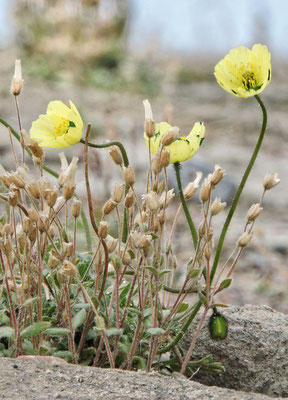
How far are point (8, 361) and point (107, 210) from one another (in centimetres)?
41

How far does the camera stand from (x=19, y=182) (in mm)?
1451

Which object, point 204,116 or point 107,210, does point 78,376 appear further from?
point 204,116

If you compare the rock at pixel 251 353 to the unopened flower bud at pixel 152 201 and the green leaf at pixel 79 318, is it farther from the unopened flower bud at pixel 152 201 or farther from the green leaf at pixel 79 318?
the unopened flower bud at pixel 152 201

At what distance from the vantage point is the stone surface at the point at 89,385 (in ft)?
4.42

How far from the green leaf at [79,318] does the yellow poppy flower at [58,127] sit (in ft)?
1.32

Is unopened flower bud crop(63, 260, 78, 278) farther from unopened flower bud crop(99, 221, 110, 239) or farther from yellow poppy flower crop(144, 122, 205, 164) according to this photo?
yellow poppy flower crop(144, 122, 205, 164)

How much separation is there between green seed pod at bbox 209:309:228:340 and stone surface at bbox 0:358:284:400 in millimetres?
312

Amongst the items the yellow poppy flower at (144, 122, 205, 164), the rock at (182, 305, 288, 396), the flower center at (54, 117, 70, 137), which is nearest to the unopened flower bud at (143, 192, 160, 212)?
the yellow poppy flower at (144, 122, 205, 164)

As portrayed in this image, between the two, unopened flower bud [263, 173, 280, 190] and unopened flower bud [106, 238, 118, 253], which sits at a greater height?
unopened flower bud [263, 173, 280, 190]

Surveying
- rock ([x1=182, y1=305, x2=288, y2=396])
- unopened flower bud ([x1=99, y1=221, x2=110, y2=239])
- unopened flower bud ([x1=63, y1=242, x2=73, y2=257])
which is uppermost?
unopened flower bud ([x1=99, y1=221, x2=110, y2=239])

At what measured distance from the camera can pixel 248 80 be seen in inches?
60.9

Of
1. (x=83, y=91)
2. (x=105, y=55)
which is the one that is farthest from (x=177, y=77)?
(x=83, y=91)

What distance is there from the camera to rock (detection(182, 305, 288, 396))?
181cm

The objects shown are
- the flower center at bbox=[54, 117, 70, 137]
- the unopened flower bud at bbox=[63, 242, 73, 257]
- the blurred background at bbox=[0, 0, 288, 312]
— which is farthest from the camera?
the blurred background at bbox=[0, 0, 288, 312]
